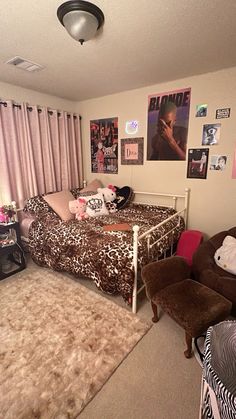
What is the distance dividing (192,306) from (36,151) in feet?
9.17

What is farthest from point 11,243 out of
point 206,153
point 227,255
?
point 206,153

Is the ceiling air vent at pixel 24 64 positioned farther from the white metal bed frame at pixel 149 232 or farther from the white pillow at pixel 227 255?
the white pillow at pixel 227 255

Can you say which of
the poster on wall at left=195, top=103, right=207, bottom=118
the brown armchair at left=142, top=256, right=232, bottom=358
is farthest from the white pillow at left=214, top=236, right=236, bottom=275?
the poster on wall at left=195, top=103, right=207, bottom=118

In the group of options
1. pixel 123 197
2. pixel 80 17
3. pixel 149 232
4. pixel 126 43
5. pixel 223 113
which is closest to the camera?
pixel 80 17

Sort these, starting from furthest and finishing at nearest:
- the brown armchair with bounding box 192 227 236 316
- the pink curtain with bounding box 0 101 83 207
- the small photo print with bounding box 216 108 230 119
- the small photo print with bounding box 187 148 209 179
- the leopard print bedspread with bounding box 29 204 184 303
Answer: the pink curtain with bounding box 0 101 83 207, the small photo print with bounding box 187 148 209 179, the small photo print with bounding box 216 108 230 119, the leopard print bedspread with bounding box 29 204 184 303, the brown armchair with bounding box 192 227 236 316

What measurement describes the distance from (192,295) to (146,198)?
72.8 inches

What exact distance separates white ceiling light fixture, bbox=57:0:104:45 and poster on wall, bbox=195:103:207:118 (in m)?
1.51

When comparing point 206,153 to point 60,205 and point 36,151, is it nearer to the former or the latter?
point 60,205

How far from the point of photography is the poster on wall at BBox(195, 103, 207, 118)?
2504 millimetres

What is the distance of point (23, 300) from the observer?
2.12 meters

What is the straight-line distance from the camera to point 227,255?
6.38ft

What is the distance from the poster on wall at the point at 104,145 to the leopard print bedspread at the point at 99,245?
0.92 meters

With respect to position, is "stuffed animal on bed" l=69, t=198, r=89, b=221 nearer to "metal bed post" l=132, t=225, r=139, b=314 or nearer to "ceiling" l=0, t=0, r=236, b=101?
"metal bed post" l=132, t=225, r=139, b=314

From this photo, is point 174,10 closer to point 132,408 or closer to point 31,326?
point 132,408
